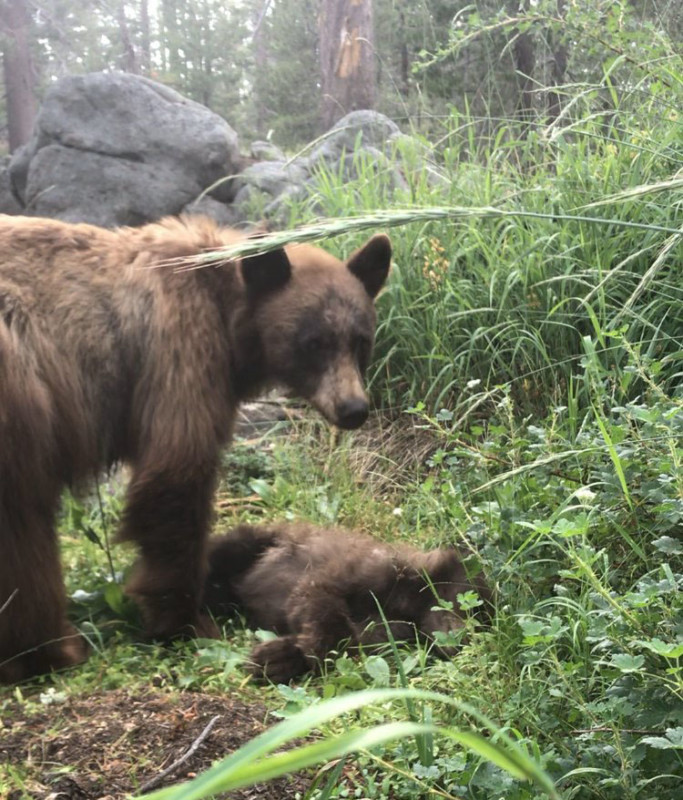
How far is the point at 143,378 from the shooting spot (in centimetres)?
385

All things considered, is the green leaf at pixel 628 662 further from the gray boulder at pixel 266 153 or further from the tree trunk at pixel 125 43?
the tree trunk at pixel 125 43

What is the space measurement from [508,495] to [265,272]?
1.60 meters

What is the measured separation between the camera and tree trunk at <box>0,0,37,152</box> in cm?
1586

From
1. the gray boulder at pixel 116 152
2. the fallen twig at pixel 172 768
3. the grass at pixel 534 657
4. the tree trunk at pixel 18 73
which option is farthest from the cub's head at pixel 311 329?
the tree trunk at pixel 18 73

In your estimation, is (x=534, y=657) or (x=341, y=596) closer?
(x=534, y=657)

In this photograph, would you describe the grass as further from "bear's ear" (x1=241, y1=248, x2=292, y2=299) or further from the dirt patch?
"bear's ear" (x1=241, y1=248, x2=292, y2=299)

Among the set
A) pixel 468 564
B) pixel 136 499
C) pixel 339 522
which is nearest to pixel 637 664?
pixel 468 564

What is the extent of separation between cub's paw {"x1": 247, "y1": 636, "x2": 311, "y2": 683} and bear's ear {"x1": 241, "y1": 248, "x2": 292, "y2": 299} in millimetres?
1509

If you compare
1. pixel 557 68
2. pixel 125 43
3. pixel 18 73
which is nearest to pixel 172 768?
pixel 557 68

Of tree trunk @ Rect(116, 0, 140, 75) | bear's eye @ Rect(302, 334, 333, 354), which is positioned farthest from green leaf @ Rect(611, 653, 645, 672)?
tree trunk @ Rect(116, 0, 140, 75)

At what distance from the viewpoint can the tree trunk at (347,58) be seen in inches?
520

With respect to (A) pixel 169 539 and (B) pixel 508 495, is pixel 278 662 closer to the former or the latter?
(A) pixel 169 539

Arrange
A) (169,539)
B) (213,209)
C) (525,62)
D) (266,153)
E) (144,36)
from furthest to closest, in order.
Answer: (144,36), (266,153), (213,209), (525,62), (169,539)

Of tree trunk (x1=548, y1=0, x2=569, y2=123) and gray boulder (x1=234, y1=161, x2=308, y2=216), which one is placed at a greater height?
tree trunk (x1=548, y1=0, x2=569, y2=123)
